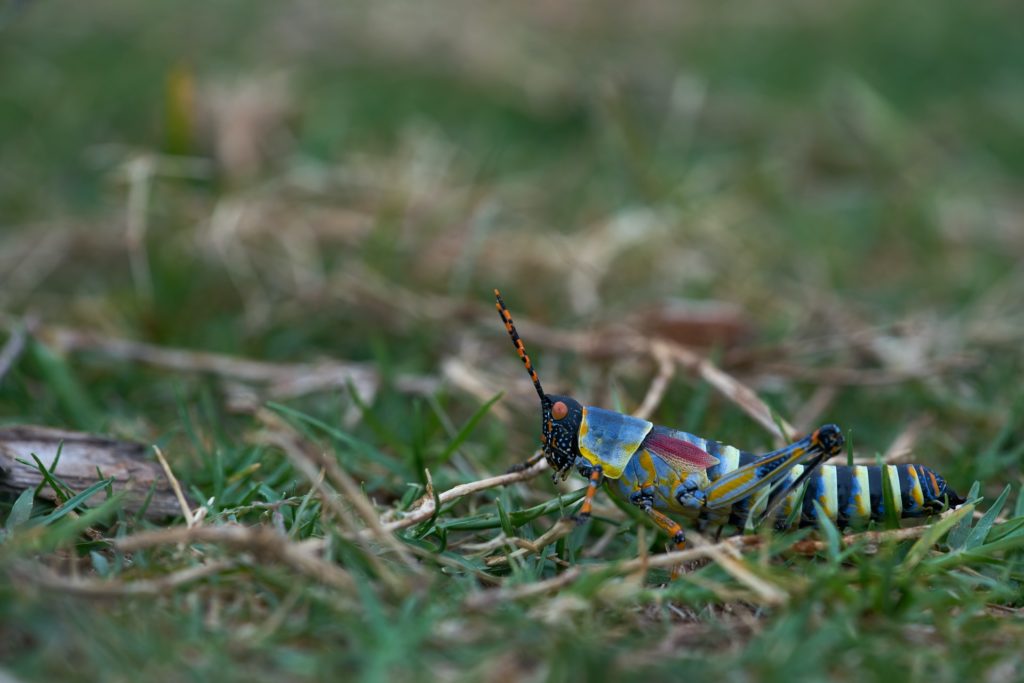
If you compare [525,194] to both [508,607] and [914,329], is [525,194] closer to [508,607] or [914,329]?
[914,329]

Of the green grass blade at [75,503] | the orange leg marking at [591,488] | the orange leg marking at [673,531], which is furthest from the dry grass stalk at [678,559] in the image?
the green grass blade at [75,503]

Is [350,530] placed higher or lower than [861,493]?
lower

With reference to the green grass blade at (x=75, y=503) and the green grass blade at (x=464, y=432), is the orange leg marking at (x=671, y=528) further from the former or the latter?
the green grass blade at (x=75, y=503)

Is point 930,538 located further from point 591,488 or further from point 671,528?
point 591,488

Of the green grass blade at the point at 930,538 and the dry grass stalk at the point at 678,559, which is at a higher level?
the green grass blade at the point at 930,538

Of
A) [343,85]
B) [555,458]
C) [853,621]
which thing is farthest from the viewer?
[343,85]

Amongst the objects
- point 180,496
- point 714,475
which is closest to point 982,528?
point 714,475

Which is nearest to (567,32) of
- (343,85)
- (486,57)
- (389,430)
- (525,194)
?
(486,57)
